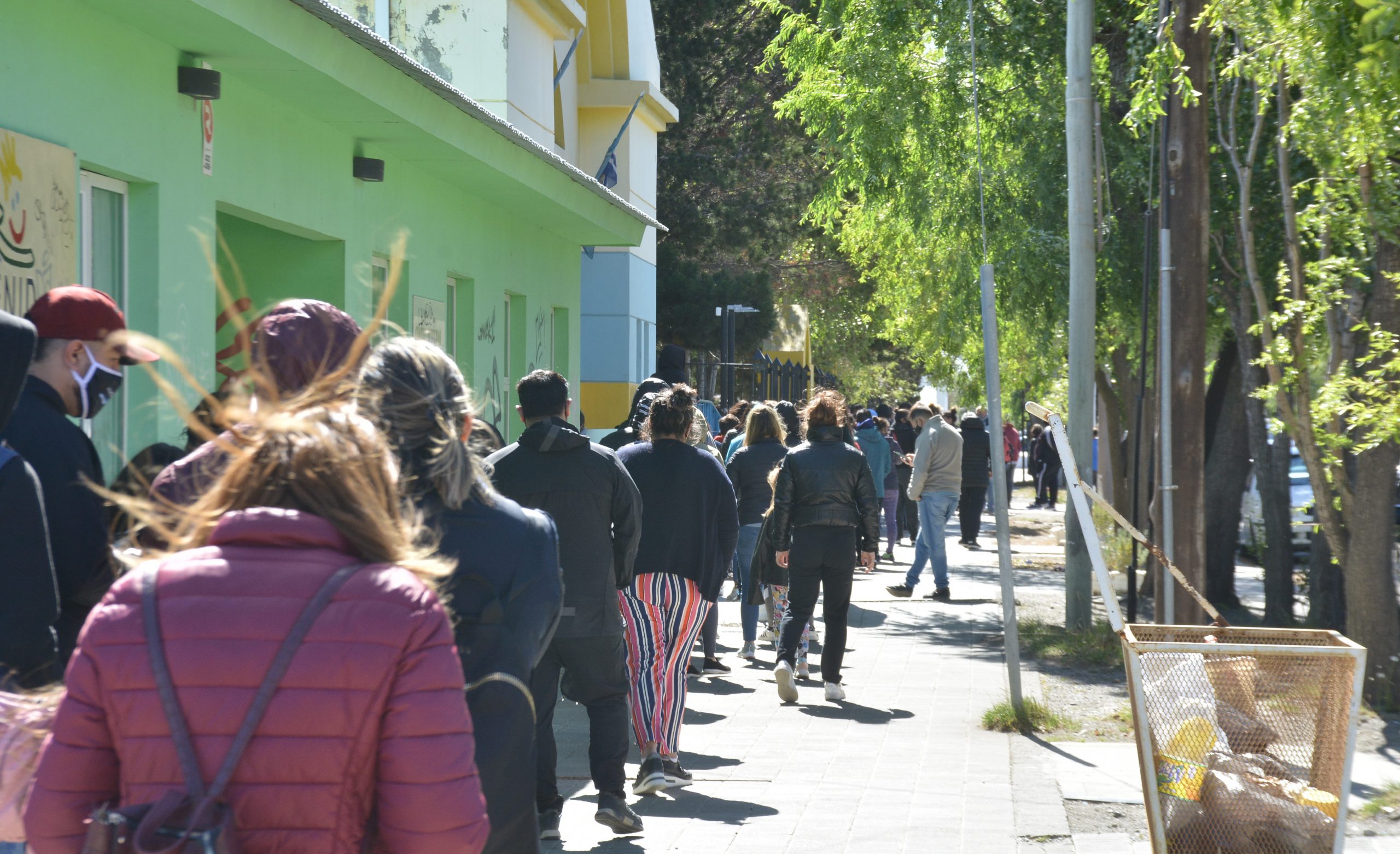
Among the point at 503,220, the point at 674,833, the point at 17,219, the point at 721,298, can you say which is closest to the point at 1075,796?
the point at 674,833

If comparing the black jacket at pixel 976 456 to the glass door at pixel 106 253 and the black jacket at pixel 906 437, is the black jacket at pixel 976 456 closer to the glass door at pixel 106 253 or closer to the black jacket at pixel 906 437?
the black jacket at pixel 906 437

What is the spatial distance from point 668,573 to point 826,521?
215cm

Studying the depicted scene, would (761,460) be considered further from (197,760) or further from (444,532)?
(197,760)

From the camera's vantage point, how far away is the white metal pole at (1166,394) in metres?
9.45

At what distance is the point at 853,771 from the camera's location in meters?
7.33

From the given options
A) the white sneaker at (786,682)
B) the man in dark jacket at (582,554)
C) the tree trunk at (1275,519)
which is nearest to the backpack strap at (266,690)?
the man in dark jacket at (582,554)

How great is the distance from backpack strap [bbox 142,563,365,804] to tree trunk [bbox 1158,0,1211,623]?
8.32 m

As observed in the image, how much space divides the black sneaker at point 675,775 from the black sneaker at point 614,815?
90cm

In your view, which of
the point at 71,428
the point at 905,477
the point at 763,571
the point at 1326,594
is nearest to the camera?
the point at 71,428

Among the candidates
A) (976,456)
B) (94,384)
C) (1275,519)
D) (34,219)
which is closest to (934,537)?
(1275,519)

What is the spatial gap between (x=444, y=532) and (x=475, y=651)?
27 cm

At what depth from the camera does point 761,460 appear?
10820 mm

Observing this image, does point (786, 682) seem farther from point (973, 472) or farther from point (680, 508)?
point (973, 472)

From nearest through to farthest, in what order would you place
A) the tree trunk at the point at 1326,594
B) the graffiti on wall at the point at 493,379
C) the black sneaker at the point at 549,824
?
the black sneaker at the point at 549,824 → the tree trunk at the point at 1326,594 → the graffiti on wall at the point at 493,379
